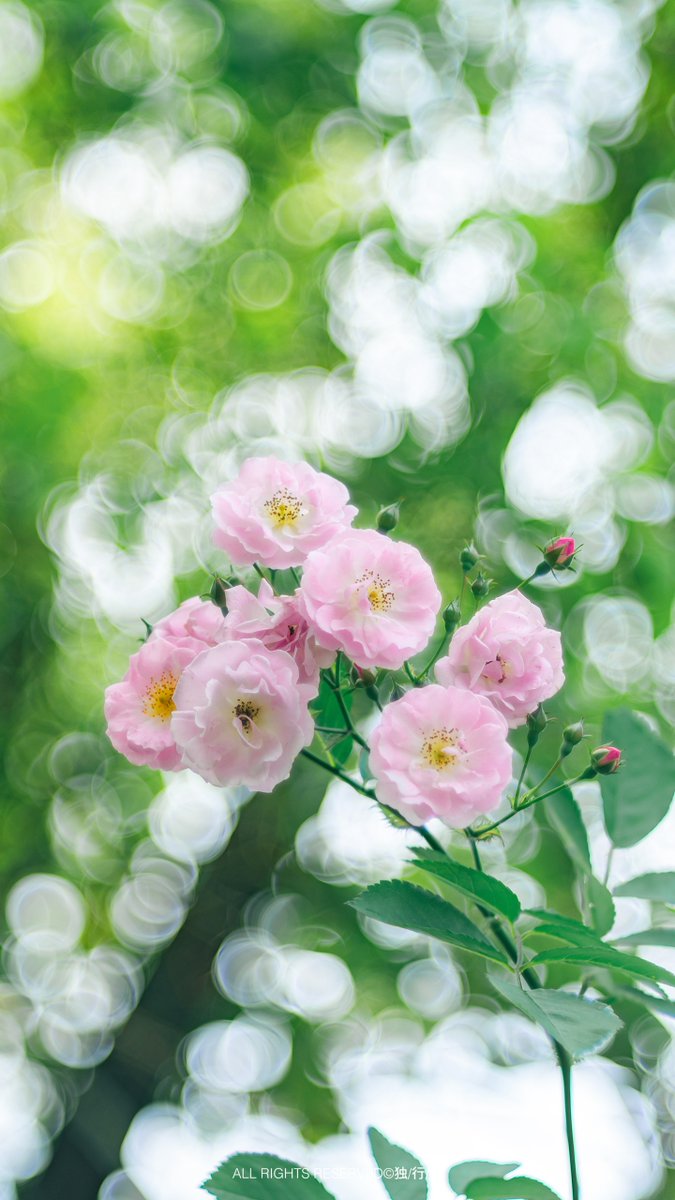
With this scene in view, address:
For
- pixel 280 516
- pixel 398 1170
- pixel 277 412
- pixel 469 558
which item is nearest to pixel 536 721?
pixel 469 558

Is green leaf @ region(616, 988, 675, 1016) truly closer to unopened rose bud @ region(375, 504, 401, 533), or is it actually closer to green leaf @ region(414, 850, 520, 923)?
green leaf @ region(414, 850, 520, 923)

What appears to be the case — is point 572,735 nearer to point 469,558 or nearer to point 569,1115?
point 469,558

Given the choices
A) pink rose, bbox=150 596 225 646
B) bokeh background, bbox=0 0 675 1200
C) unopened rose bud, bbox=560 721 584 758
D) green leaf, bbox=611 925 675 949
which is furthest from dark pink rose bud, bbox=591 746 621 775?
bokeh background, bbox=0 0 675 1200

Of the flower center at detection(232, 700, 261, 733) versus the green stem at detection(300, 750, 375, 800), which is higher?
the flower center at detection(232, 700, 261, 733)

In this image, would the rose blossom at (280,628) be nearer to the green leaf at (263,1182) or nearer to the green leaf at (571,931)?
the green leaf at (571,931)

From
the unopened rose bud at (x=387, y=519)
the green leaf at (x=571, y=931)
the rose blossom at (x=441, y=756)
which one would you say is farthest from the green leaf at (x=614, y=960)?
the unopened rose bud at (x=387, y=519)

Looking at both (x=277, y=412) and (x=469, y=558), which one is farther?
(x=277, y=412)

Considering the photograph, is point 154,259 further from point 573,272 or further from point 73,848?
point 73,848
